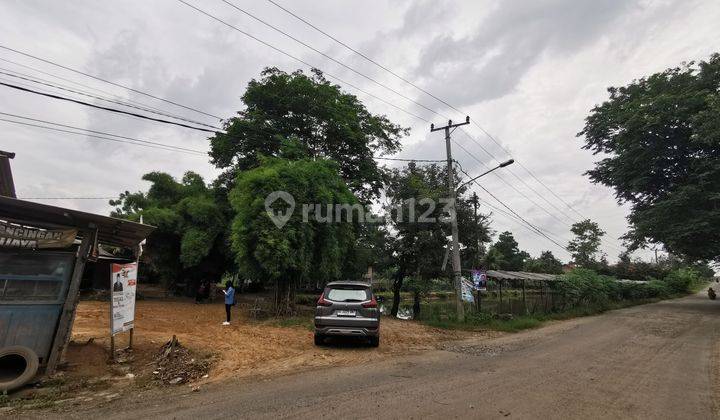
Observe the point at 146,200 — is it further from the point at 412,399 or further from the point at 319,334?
the point at 412,399

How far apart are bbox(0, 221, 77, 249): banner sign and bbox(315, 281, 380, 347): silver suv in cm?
518

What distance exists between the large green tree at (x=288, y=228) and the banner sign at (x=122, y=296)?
5.45m

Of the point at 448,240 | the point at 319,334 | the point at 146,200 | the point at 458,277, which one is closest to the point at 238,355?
the point at 319,334

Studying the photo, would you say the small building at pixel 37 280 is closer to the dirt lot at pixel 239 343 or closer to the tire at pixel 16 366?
the tire at pixel 16 366

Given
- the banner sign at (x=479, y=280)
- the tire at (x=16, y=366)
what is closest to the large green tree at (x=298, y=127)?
the banner sign at (x=479, y=280)

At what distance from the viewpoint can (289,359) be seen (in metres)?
8.01

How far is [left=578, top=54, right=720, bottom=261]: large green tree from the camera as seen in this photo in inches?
816

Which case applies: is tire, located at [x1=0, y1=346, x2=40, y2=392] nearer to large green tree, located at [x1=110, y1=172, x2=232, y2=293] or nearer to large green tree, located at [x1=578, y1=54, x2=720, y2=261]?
large green tree, located at [x1=110, y1=172, x2=232, y2=293]

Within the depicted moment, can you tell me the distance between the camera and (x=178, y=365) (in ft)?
23.1

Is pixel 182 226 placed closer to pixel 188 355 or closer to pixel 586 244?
pixel 188 355

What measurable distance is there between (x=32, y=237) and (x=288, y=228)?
788 centimetres

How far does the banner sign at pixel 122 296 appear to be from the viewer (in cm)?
729

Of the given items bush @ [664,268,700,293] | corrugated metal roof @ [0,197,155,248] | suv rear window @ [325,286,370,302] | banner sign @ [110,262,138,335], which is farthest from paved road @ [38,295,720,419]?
bush @ [664,268,700,293]

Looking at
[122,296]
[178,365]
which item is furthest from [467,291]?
[122,296]
